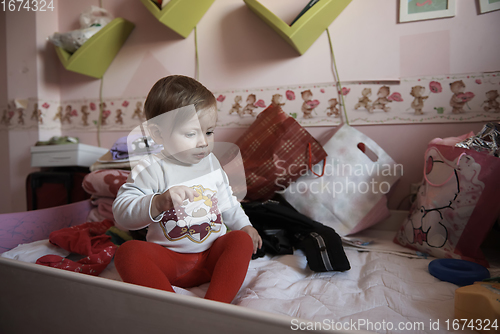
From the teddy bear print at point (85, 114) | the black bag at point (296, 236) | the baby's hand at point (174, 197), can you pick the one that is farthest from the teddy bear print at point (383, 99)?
the teddy bear print at point (85, 114)

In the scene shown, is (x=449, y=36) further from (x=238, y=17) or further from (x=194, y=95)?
(x=194, y=95)

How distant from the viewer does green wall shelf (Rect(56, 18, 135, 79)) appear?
1551 mm

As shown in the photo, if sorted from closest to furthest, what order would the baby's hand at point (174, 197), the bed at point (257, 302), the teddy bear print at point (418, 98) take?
the bed at point (257, 302) → the baby's hand at point (174, 197) → the teddy bear print at point (418, 98)

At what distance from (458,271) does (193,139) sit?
28.7 inches

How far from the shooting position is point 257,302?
624 millimetres

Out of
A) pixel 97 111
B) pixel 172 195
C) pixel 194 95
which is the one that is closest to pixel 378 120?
pixel 194 95

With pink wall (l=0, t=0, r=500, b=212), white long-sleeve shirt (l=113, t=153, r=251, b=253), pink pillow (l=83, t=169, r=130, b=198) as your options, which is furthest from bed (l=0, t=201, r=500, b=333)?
pink wall (l=0, t=0, r=500, b=212)

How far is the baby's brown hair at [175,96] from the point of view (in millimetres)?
650

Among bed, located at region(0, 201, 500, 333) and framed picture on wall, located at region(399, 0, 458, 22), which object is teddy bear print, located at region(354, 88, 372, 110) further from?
bed, located at region(0, 201, 500, 333)

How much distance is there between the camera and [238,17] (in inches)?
57.0

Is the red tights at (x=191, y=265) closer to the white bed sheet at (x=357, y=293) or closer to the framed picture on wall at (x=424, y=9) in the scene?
the white bed sheet at (x=357, y=293)

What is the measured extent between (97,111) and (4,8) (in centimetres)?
90

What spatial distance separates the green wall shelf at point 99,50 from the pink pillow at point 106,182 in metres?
0.76

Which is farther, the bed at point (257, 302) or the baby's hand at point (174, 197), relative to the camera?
the baby's hand at point (174, 197)
